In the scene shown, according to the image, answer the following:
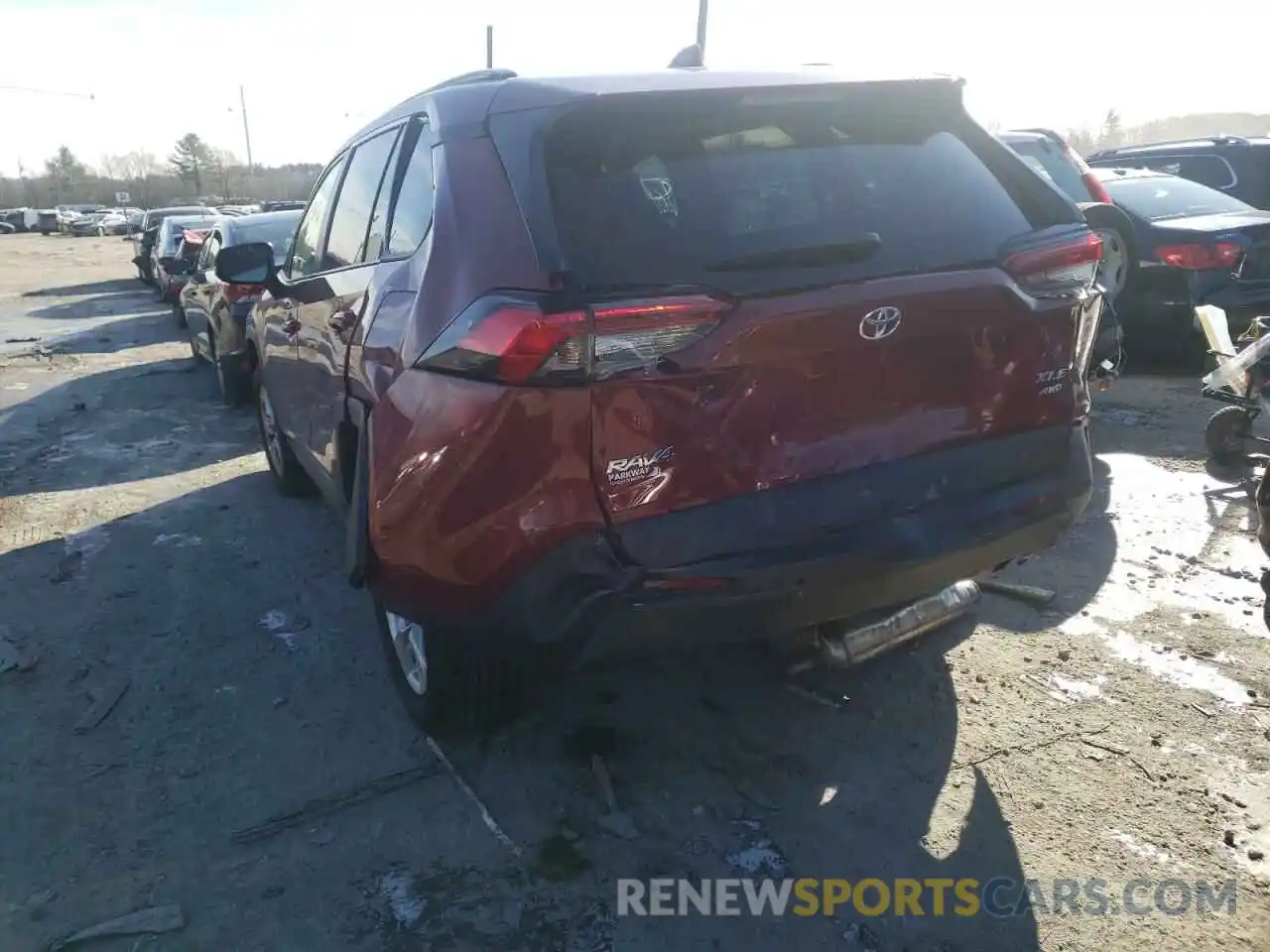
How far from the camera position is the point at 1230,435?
18.7 feet

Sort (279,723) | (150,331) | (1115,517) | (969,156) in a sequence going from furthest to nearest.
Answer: (150,331) < (1115,517) < (279,723) < (969,156)

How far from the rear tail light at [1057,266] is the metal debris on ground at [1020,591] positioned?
1626mm

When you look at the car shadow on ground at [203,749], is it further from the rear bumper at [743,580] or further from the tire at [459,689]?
the rear bumper at [743,580]

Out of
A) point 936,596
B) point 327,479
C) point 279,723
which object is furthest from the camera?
point 327,479

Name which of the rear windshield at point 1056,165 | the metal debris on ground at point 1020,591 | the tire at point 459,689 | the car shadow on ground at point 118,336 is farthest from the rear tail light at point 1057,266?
the car shadow on ground at point 118,336

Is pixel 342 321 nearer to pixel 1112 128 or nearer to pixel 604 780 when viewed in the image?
pixel 604 780

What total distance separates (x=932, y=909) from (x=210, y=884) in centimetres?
188

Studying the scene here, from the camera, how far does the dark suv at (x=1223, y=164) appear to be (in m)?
10.5

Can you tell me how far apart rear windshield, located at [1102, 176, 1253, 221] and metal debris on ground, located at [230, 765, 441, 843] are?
729cm

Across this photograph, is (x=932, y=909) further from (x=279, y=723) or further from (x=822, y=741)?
(x=279, y=723)

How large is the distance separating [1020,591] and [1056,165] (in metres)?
5.04

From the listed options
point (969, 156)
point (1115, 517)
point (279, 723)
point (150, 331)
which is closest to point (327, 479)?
point (279, 723)

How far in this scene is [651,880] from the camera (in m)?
2.58

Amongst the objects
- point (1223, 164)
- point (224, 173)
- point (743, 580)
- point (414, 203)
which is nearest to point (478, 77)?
point (414, 203)
